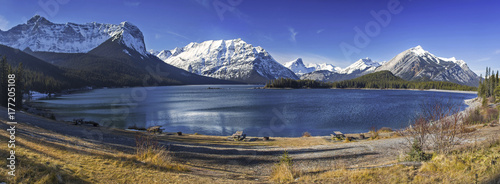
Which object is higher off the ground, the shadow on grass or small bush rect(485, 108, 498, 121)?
the shadow on grass

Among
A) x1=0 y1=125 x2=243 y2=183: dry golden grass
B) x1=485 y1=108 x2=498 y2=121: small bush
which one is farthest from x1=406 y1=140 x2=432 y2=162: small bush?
x1=485 y1=108 x2=498 y2=121: small bush

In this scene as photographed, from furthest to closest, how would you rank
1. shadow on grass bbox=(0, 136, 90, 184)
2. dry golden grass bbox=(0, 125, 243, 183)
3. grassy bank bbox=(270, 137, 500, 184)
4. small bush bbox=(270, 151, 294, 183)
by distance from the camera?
small bush bbox=(270, 151, 294, 183) < grassy bank bbox=(270, 137, 500, 184) < dry golden grass bbox=(0, 125, 243, 183) < shadow on grass bbox=(0, 136, 90, 184)

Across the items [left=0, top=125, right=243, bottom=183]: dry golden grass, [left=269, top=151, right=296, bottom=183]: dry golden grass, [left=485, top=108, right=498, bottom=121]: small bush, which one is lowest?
[left=485, top=108, right=498, bottom=121]: small bush

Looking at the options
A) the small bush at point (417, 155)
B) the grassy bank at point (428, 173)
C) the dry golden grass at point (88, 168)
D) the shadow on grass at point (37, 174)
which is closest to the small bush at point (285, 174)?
the grassy bank at point (428, 173)

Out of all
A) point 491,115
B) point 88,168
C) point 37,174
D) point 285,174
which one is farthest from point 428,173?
point 491,115

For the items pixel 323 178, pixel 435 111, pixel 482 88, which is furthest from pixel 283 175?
pixel 482 88

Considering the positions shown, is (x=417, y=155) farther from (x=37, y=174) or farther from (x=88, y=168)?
(x=37, y=174)

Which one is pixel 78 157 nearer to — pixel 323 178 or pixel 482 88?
pixel 323 178

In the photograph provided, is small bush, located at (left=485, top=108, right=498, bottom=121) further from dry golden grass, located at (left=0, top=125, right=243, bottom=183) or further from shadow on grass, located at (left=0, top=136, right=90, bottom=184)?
shadow on grass, located at (left=0, top=136, right=90, bottom=184)

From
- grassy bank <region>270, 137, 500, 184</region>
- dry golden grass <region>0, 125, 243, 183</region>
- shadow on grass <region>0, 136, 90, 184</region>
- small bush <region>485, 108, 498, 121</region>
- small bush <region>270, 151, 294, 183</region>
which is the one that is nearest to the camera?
shadow on grass <region>0, 136, 90, 184</region>

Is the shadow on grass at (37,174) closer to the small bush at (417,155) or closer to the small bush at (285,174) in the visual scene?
the small bush at (285,174)

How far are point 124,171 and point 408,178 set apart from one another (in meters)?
11.6

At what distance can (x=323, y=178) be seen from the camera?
9883 mm

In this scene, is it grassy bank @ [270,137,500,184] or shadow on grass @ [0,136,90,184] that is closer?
shadow on grass @ [0,136,90,184]
